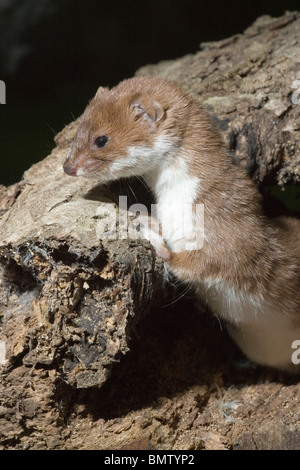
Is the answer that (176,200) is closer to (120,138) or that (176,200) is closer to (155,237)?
(155,237)

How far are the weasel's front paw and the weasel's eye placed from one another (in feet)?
1.18

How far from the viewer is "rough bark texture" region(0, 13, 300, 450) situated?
2135mm

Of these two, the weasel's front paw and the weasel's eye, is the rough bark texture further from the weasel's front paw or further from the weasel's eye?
the weasel's eye

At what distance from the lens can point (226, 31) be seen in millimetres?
4367

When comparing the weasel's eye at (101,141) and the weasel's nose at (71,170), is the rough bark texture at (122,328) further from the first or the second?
the weasel's eye at (101,141)

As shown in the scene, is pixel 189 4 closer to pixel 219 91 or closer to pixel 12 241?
pixel 219 91

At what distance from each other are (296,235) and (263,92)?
774 millimetres

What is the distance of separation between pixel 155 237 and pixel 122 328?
0.43 m

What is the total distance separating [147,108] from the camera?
2305mm

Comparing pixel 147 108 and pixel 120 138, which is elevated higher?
pixel 147 108

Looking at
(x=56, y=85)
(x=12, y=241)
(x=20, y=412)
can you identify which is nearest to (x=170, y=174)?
(x=12, y=241)

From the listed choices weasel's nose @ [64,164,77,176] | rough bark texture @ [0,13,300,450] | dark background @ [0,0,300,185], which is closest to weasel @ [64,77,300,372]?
weasel's nose @ [64,164,77,176]

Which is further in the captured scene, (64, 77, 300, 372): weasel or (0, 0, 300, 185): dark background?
(0, 0, 300, 185): dark background

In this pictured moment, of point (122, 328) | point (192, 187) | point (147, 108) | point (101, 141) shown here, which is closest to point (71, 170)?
point (101, 141)
